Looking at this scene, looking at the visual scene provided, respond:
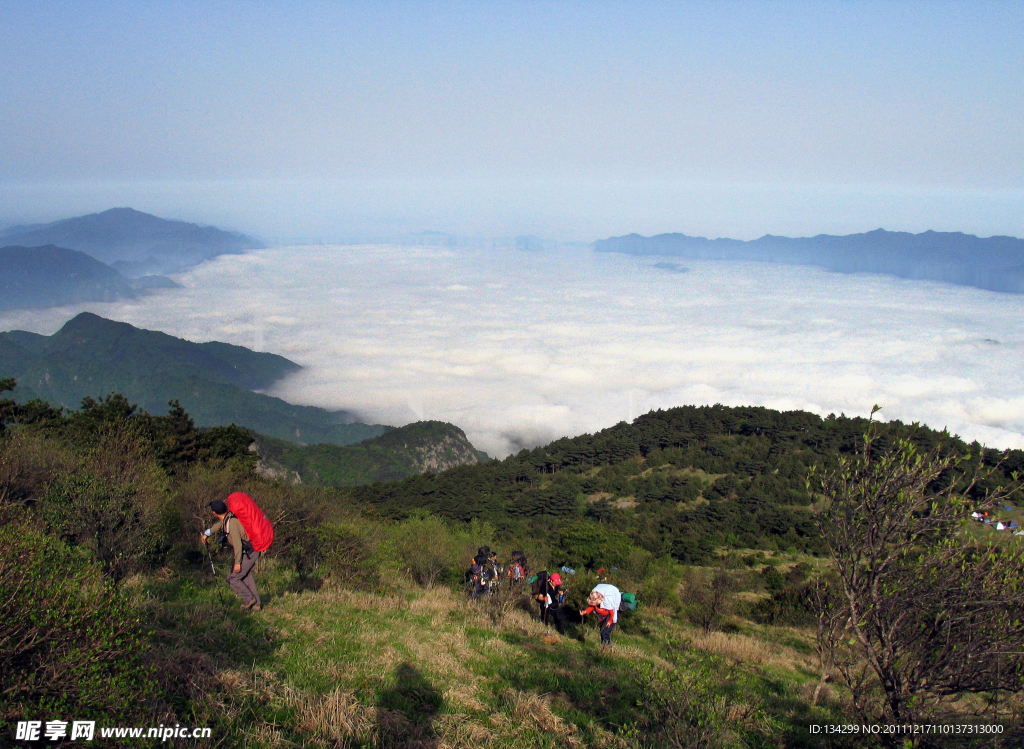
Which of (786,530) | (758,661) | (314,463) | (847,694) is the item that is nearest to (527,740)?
(847,694)

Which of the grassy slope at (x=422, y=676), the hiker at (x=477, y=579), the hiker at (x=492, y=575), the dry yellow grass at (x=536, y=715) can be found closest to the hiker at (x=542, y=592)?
the grassy slope at (x=422, y=676)

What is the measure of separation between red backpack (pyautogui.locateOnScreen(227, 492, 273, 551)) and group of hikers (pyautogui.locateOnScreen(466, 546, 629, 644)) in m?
4.92

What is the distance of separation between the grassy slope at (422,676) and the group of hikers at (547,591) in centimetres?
43

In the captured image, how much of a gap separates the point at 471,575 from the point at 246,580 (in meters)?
5.21

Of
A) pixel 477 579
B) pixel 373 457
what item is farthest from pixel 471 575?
pixel 373 457

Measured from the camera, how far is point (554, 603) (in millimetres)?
10875

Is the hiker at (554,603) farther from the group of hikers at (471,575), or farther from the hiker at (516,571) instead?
the hiker at (516,571)

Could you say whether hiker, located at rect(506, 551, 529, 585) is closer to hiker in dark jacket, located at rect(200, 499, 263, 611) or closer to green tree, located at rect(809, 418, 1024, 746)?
hiker in dark jacket, located at rect(200, 499, 263, 611)

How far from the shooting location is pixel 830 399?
587ft

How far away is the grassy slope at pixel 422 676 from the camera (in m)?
5.52

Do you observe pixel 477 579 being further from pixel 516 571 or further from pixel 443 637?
pixel 443 637

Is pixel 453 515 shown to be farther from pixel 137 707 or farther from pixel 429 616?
pixel 137 707

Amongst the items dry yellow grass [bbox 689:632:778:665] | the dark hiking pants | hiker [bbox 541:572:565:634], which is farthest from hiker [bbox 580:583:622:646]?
the dark hiking pants

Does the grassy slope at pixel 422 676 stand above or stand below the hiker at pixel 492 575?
above
